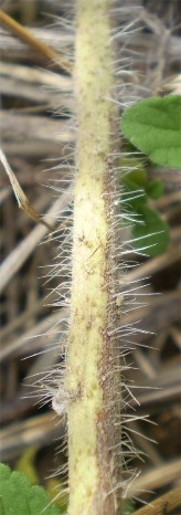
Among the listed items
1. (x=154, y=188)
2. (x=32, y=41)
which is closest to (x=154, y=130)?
(x=154, y=188)

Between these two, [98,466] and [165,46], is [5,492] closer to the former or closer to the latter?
[98,466]

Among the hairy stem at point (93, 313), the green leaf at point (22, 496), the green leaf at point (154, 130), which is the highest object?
the green leaf at point (154, 130)

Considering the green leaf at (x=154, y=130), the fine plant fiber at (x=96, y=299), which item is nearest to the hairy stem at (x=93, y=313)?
the fine plant fiber at (x=96, y=299)

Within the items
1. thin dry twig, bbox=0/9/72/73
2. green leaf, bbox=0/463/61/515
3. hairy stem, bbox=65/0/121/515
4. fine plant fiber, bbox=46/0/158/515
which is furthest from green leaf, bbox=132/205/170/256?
green leaf, bbox=0/463/61/515

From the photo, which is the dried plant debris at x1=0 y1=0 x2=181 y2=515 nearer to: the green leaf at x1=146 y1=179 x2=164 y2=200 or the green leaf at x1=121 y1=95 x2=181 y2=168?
the green leaf at x1=146 y1=179 x2=164 y2=200

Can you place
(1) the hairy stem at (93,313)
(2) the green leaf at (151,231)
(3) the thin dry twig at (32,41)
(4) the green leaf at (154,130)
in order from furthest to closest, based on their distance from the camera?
(3) the thin dry twig at (32,41) → (2) the green leaf at (151,231) → (4) the green leaf at (154,130) → (1) the hairy stem at (93,313)

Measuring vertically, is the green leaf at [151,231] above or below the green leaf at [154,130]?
below

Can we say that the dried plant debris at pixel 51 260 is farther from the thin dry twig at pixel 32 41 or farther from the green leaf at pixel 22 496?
the green leaf at pixel 22 496

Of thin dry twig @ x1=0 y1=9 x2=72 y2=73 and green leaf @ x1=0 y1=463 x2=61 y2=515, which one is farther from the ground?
thin dry twig @ x1=0 y1=9 x2=72 y2=73
